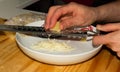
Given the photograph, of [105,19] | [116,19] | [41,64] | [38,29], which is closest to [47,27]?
[38,29]

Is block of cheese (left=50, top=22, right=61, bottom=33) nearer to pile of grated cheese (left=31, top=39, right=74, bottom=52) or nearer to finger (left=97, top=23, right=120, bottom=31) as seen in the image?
pile of grated cheese (left=31, top=39, right=74, bottom=52)

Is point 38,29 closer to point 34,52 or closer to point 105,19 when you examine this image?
point 34,52

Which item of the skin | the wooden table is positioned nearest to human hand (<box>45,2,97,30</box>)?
the skin

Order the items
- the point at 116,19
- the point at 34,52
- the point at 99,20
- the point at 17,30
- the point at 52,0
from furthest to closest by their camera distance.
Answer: the point at 52,0 → the point at 116,19 → the point at 99,20 → the point at 17,30 → the point at 34,52

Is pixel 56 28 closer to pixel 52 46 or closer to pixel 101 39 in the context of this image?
pixel 52 46

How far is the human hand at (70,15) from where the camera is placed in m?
0.89

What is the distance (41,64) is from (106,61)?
0.24 meters

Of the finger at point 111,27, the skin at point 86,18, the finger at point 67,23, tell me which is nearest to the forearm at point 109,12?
the skin at point 86,18

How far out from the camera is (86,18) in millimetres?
967

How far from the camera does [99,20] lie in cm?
108

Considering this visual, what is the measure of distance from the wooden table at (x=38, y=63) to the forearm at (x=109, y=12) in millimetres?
235

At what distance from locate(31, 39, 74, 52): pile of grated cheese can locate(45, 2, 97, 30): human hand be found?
67 mm

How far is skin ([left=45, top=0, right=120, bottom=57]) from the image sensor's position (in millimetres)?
764

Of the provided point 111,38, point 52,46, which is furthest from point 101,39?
point 52,46
